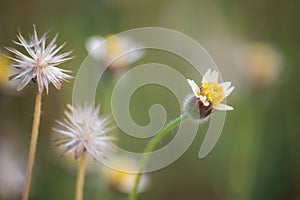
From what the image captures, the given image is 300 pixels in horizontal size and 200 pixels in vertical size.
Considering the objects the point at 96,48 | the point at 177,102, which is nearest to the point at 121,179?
the point at 96,48

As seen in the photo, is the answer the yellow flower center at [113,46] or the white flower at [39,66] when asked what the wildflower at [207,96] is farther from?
the yellow flower center at [113,46]

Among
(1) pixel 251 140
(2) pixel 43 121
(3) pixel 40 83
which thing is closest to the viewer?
(3) pixel 40 83

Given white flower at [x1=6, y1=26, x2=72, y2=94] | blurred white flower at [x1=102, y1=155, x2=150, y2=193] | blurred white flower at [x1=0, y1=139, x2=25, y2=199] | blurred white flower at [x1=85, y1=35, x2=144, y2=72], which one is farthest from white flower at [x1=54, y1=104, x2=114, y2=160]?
blurred white flower at [x1=0, y1=139, x2=25, y2=199]

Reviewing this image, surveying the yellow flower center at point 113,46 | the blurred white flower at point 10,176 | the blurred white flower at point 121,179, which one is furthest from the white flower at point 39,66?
the blurred white flower at point 10,176

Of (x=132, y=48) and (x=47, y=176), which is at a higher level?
(x=132, y=48)

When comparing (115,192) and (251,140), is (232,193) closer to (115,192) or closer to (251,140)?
(251,140)

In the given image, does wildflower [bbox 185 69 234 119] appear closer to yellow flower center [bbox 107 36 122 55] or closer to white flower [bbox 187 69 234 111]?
white flower [bbox 187 69 234 111]

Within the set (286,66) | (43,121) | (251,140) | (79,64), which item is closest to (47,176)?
(43,121)
